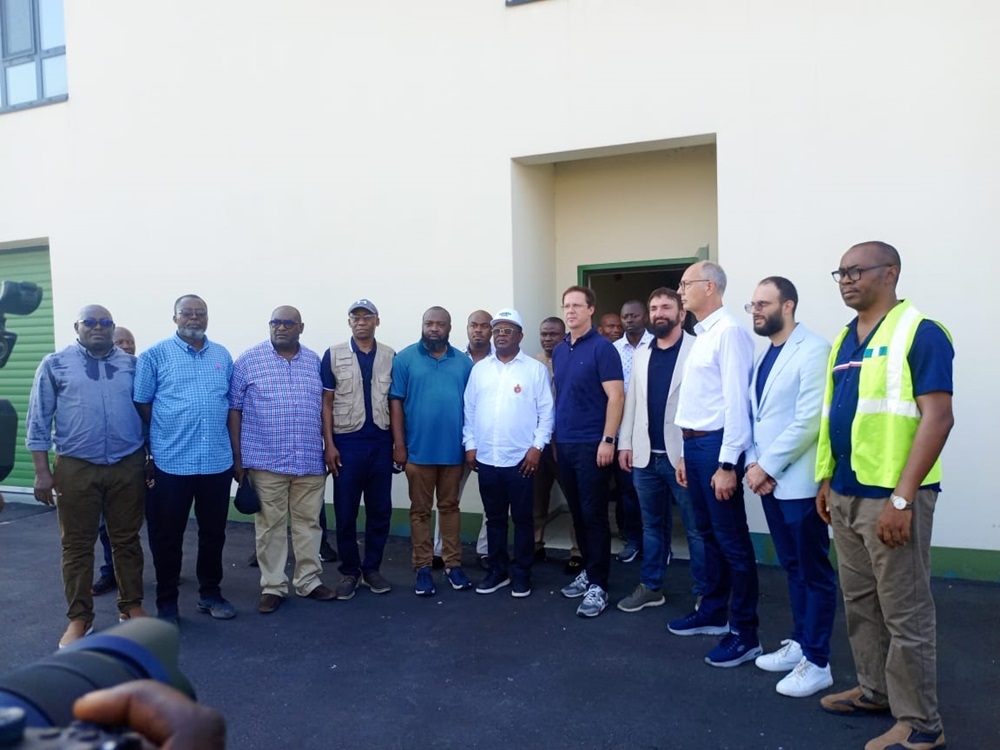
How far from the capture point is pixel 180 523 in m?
5.05

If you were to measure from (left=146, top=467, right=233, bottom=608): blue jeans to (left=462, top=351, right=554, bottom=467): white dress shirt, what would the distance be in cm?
178

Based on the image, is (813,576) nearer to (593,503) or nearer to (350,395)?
(593,503)

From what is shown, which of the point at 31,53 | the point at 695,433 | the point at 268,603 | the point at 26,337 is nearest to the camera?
the point at 695,433

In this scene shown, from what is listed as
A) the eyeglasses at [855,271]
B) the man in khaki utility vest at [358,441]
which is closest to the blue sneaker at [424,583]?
the man in khaki utility vest at [358,441]

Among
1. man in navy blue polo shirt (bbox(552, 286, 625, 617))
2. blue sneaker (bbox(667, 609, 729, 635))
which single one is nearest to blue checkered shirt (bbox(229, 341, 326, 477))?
man in navy blue polo shirt (bbox(552, 286, 625, 617))

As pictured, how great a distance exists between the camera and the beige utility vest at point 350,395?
549 centimetres

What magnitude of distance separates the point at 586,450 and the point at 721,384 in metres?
1.22

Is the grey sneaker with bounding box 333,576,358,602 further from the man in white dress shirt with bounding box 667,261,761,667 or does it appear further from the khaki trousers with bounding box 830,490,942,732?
the khaki trousers with bounding box 830,490,942,732

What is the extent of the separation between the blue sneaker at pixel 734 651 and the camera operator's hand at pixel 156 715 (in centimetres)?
362

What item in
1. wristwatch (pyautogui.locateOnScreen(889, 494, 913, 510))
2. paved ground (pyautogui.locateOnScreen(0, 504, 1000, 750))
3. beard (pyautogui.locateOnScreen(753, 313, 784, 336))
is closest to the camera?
wristwatch (pyautogui.locateOnScreen(889, 494, 913, 510))

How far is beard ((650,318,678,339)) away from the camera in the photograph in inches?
189

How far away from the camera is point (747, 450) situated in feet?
13.4

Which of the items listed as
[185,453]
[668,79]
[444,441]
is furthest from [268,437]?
[668,79]

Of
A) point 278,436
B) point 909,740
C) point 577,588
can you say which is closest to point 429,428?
point 278,436
